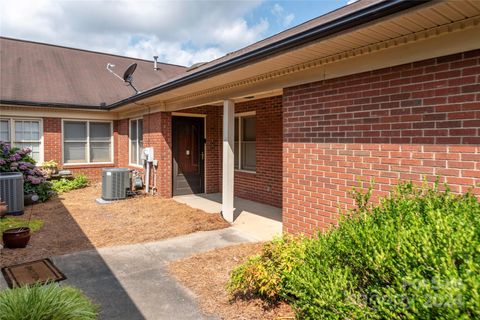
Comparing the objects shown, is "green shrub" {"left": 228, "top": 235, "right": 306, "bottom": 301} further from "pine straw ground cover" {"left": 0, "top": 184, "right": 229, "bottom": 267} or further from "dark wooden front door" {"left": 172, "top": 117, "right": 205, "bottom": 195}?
"dark wooden front door" {"left": 172, "top": 117, "right": 205, "bottom": 195}

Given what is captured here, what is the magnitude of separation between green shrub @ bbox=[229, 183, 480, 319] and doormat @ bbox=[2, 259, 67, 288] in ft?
10.9

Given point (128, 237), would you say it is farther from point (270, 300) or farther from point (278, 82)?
point (278, 82)

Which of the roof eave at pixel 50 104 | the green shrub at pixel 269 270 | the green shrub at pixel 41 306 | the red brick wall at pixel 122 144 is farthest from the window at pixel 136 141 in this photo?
the green shrub at pixel 41 306

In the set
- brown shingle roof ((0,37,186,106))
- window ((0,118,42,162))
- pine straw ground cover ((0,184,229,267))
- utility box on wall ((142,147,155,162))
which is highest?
brown shingle roof ((0,37,186,106))

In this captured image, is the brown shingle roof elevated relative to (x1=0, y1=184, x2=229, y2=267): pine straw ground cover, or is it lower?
elevated

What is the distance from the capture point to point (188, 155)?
34.2 ft

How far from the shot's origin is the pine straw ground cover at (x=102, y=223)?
5477 millimetres

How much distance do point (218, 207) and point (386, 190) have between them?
534 cm

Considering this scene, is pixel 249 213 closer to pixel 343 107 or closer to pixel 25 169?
pixel 343 107

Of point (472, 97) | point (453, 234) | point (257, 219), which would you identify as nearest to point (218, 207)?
point (257, 219)

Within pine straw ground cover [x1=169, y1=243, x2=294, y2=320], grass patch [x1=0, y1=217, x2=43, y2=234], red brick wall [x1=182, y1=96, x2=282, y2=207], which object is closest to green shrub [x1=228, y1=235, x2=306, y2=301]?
pine straw ground cover [x1=169, y1=243, x2=294, y2=320]

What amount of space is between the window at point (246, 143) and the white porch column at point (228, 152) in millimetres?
2154

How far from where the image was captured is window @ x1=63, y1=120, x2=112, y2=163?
12609mm

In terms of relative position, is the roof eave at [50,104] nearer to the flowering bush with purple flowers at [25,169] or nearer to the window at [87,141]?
the window at [87,141]
